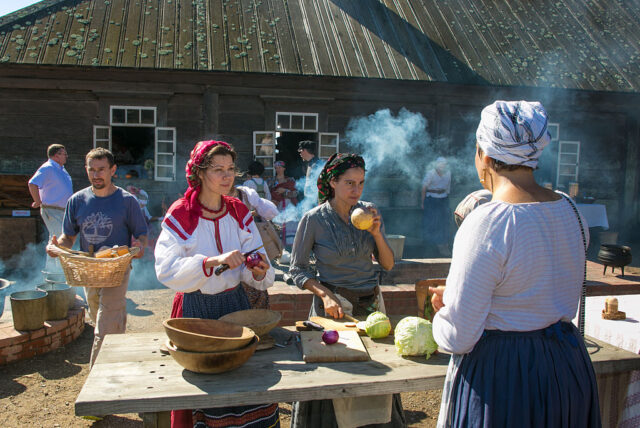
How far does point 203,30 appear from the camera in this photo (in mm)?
10375

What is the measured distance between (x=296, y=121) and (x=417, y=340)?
8.60 meters

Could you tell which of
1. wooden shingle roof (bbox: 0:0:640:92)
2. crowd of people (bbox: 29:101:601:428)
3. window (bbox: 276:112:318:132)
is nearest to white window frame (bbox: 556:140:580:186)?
wooden shingle roof (bbox: 0:0:640:92)

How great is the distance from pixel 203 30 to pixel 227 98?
153 centimetres

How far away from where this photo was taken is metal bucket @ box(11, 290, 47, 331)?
4641mm

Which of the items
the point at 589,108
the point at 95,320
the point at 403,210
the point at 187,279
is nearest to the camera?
the point at 187,279

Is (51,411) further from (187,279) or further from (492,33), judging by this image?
(492,33)

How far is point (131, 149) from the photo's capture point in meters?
12.4

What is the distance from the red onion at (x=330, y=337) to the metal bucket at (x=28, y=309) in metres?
3.41

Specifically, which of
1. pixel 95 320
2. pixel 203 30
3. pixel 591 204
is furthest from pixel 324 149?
pixel 95 320

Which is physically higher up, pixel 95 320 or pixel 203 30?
pixel 203 30

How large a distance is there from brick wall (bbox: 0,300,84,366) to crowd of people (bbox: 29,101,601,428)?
3.35ft

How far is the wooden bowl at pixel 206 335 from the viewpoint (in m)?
2.18

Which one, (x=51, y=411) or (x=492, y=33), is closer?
(x=51, y=411)

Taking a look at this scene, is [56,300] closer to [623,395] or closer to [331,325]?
[331,325]
